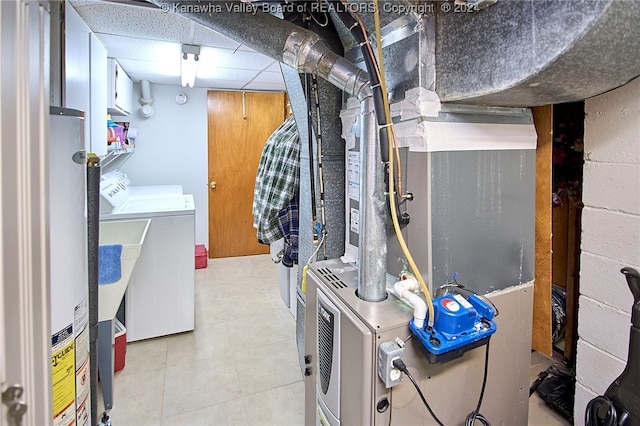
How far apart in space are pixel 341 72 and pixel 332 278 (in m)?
0.76

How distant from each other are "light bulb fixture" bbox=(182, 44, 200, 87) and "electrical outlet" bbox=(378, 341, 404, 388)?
2.40 metres

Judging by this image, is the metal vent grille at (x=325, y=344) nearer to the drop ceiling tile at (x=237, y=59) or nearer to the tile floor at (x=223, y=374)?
the tile floor at (x=223, y=374)

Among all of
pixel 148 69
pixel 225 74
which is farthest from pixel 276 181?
pixel 148 69

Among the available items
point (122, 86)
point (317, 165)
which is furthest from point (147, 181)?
point (317, 165)

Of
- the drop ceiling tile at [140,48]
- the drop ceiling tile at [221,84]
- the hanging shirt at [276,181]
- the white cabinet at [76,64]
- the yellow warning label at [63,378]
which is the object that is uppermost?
the drop ceiling tile at [221,84]

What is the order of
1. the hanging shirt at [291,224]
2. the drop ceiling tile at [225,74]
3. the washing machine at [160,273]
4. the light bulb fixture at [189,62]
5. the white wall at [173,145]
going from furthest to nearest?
the white wall at [173,145] → the drop ceiling tile at [225,74] → the washing machine at [160,273] → the light bulb fixture at [189,62] → the hanging shirt at [291,224]

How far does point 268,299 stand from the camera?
144 inches

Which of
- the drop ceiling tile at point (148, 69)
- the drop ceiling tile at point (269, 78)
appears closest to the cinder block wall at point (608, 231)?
the drop ceiling tile at point (269, 78)

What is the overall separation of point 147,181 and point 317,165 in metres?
3.38

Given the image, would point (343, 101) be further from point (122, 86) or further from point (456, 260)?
point (122, 86)

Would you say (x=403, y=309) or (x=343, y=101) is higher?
(x=343, y=101)

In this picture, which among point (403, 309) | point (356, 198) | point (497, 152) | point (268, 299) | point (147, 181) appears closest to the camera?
point (403, 309)

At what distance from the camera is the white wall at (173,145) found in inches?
176

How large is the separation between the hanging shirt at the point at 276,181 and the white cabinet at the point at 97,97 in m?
0.97
